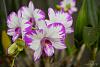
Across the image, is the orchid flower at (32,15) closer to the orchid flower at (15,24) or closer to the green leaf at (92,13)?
the orchid flower at (15,24)

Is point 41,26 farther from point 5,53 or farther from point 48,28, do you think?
point 5,53

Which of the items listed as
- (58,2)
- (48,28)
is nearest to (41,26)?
(48,28)

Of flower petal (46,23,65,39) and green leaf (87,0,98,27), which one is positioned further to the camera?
green leaf (87,0,98,27)

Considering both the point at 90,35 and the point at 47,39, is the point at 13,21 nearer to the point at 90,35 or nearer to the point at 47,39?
the point at 47,39

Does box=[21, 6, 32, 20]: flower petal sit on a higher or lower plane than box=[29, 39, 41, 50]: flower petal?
higher

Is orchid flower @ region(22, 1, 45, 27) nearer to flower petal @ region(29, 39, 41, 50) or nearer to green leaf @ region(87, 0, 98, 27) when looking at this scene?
flower petal @ region(29, 39, 41, 50)

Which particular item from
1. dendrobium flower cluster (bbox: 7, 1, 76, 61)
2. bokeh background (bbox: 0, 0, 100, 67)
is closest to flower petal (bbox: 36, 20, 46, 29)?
dendrobium flower cluster (bbox: 7, 1, 76, 61)
